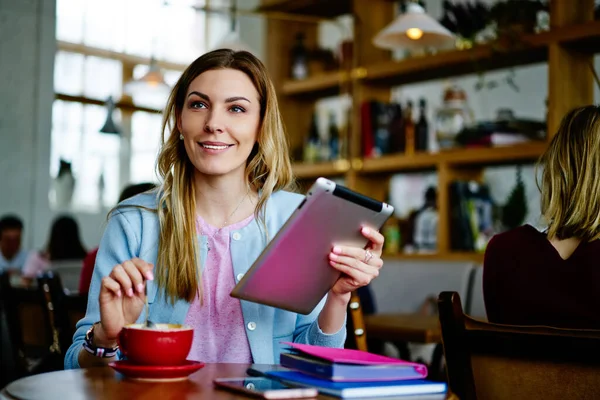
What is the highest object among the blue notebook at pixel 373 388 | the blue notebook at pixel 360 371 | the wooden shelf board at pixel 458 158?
the wooden shelf board at pixel 458 158

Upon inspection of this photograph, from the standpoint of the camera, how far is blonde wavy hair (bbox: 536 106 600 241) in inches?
75.4

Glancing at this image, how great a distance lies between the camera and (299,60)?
548cm

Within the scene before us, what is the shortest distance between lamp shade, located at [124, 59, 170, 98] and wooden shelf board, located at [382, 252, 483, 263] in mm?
1741

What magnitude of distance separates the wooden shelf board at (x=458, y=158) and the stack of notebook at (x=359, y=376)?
2955 millimetres

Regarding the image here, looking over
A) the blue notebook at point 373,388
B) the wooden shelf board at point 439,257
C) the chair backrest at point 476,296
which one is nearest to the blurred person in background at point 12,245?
the wooden shelf board at point 439,257

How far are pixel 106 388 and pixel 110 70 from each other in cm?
767

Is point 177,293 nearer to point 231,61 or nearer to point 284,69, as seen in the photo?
point 231,61

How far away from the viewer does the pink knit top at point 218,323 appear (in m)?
1.66

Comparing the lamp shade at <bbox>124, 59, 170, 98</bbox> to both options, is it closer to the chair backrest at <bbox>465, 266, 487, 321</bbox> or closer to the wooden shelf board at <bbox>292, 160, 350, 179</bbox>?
the wooden shelf board at <bbox>292, 160, 350, 179</bbox>

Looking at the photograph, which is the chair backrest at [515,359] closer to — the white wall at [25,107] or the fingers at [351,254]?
the fingers at [351,254]

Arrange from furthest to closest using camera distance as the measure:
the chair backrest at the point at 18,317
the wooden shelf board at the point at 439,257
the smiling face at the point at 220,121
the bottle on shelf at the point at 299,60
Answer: the bottle on shelf at the point at 299,60, the wooden shelf board at the point at 439,257, the chair backrest at the point at 18,317, the smiling face at the point at 220,121

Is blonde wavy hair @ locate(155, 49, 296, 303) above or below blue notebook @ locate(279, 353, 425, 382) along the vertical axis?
above

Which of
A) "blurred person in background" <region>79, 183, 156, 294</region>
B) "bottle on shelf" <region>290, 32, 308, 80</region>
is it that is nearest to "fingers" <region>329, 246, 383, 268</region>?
"blurred person in background" <region>79, 183, 156, 294</region>

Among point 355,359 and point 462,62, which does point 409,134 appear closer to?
point 462,62
